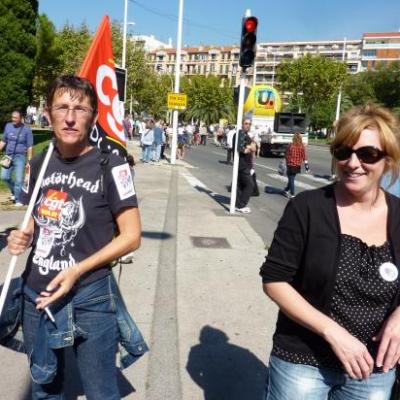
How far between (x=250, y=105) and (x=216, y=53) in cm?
12045

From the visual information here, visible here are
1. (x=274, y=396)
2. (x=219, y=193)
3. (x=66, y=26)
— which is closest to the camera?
(x=274, y=396)

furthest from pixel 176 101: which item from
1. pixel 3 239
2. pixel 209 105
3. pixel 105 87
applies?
pixel 209 105

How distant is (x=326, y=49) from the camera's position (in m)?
138

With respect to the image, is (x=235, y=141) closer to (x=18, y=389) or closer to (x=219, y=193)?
(x=219, y=193)

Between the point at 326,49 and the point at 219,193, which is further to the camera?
the point at 326,49

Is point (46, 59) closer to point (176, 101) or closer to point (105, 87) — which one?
point (176, 101)

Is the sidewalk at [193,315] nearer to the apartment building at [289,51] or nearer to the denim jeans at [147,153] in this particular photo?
the denim jeans at [147,153]

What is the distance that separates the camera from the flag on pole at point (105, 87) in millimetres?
3003

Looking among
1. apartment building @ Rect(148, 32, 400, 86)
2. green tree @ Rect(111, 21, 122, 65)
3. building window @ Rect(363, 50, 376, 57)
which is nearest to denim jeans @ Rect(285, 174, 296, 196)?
green tree @ Rect(111, 21, 122, 65)

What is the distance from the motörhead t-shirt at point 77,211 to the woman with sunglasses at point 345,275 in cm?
74

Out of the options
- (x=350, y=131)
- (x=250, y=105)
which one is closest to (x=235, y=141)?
(x=350, y=131)

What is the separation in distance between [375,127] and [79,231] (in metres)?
1.24

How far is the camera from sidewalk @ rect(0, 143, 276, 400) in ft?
10.9

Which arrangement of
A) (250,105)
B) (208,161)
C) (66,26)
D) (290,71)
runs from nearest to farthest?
(208,161)
(250,105)
(66,26)
(290,71)
